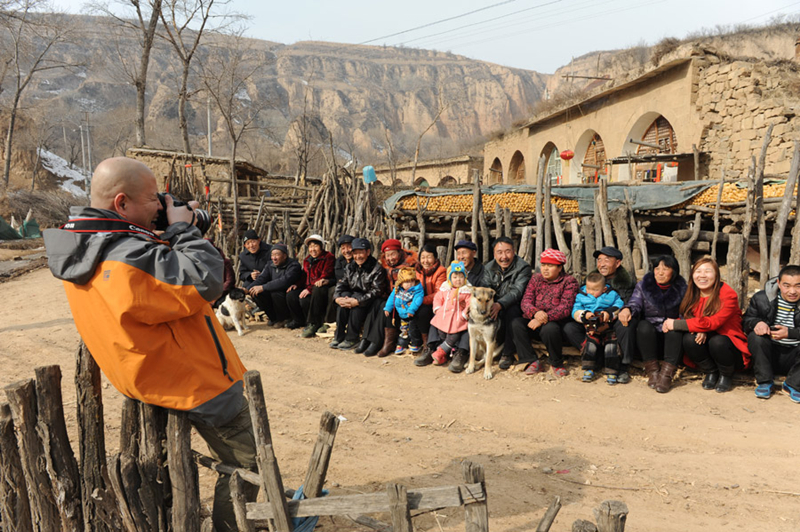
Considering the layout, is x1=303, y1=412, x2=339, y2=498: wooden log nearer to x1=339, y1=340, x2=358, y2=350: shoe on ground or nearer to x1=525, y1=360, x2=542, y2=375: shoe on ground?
x1=525, y1=360, x2=542, y2=375: shoe on ground

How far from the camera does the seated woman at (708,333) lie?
4.50 meters

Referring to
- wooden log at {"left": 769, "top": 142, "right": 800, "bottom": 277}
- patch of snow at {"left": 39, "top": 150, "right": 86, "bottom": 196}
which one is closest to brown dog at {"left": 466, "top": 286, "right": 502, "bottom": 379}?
wooden log at {"left": 769, "top": 142, "right": 800, "bottom": 277}

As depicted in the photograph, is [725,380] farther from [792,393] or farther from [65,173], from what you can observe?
[65,173]

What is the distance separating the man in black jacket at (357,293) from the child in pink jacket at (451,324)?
81 cm

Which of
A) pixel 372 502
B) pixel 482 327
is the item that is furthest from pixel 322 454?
pixel 482 327

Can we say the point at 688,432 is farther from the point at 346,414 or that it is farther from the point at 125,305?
the point at 125,305

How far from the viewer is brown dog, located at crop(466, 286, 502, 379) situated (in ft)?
17.2

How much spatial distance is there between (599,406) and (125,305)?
13.3ft

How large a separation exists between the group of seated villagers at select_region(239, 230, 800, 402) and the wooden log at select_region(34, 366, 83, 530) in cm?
383

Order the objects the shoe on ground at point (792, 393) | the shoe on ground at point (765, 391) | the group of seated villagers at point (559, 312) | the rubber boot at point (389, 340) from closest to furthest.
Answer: the shoe on ground at point (792, 393) → the shoe on ground at point (765, 391) → the group of seated villagers at point (559, 312) → the rubber boot at point (389, 340)

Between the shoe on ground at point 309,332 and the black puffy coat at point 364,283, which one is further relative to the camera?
the shoe on ground at point 309,332

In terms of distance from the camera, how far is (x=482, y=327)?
17.4 ft

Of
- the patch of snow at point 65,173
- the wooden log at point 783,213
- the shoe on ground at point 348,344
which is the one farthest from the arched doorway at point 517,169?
the patch of snow at point 65,173

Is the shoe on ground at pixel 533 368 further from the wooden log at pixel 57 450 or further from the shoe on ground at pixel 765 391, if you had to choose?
the wooden log at pixel 57 450
